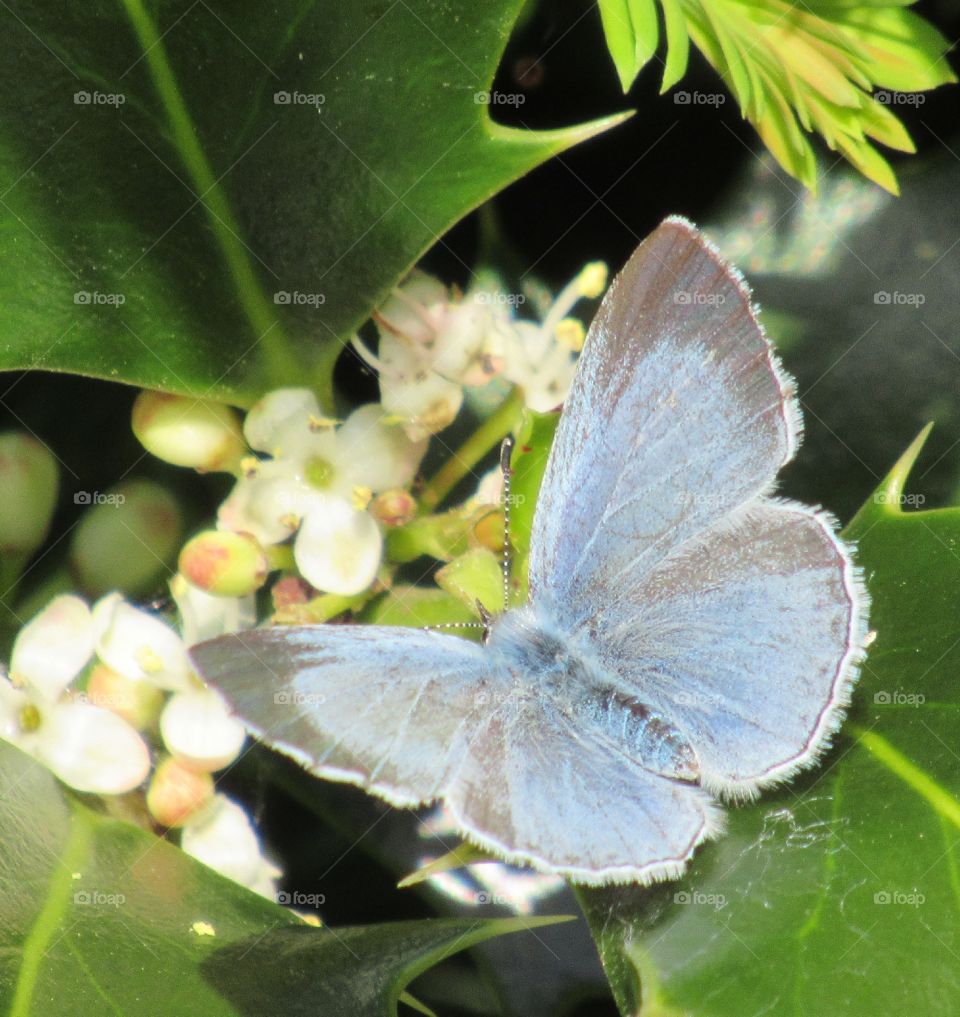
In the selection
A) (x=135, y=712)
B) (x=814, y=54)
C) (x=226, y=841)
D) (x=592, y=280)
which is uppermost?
(x=814, y=54)

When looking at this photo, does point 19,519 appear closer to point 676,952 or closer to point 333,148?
point 333,148

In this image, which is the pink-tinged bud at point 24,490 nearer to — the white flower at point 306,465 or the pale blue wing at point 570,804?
the white flower at point 306,465

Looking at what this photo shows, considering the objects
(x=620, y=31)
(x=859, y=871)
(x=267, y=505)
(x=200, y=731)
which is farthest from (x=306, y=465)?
(x=859, y=871)

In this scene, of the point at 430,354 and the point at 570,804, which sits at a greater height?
the point at 430,354

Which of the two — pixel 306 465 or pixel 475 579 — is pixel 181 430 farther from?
pixel 475 579

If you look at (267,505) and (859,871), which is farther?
(267,505)

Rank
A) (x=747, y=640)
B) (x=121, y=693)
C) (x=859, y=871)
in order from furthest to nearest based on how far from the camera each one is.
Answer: (x=121, y=693) → (x=747, y=640) → (x=859, y=871)

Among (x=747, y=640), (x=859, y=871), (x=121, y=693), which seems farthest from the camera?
(x=121, y=693)

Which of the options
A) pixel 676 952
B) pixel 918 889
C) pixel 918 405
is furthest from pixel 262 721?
pixel 918 405
